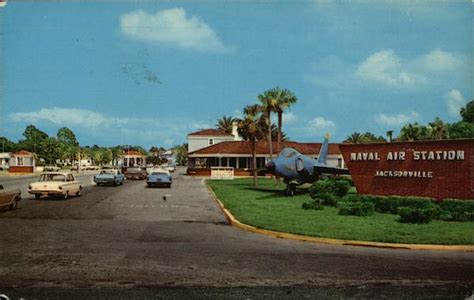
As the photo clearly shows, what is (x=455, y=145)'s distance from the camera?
19828 mm

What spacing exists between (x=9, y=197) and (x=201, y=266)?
12324mm

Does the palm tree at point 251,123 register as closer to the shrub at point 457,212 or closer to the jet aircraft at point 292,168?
the jet aircraft at point 292,168

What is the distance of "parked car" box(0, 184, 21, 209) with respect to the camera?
17.5 m

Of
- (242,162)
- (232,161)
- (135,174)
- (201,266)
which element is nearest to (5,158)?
(232,161)

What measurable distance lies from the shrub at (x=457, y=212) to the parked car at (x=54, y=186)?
57.2ft

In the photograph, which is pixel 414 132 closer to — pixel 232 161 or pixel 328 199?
pixel 232 161

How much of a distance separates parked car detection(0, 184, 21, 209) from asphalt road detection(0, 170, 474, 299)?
12.4 feet

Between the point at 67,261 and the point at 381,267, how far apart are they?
6.12 metres

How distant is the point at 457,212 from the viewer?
1564 cm

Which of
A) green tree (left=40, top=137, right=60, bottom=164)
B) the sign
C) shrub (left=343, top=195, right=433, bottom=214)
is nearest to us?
shrub (left=343, top=195, right=433, bottom=214)

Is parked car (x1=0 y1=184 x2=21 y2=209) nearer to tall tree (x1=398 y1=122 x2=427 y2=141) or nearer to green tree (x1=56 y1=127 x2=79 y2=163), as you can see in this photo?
tall tree (x1=398 y1=122 x2=427 y2=141)

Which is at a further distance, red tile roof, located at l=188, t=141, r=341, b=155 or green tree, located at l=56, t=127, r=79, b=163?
green tree, located at l=56, t=127, r=79, b=163

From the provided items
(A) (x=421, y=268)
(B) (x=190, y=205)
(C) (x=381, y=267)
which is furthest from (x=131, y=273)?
(B) (x=190, y=205)

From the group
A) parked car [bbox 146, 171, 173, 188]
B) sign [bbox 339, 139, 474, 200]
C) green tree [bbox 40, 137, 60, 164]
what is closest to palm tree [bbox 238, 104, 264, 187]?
parked car [bbox 146, 171, 173, 188]
